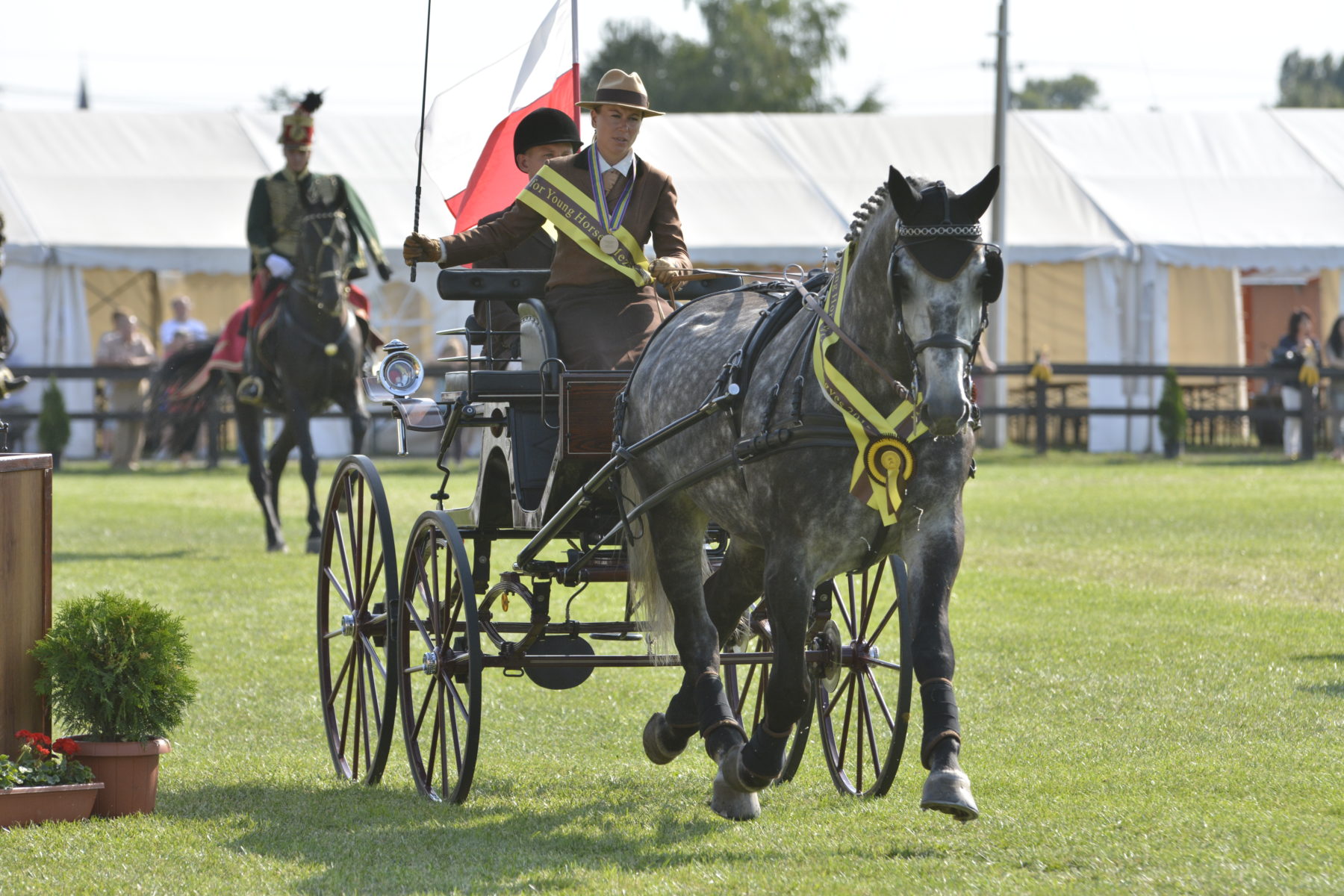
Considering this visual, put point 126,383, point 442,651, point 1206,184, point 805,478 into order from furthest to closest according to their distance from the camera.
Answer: point 1206,184 → point 126,383 → point 442,651 → point 805,478

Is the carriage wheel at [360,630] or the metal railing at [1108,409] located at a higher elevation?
the metal railing at [1108,409]

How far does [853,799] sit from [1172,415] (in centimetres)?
1881

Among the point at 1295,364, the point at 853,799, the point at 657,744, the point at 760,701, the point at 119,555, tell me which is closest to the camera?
the point at 853,799

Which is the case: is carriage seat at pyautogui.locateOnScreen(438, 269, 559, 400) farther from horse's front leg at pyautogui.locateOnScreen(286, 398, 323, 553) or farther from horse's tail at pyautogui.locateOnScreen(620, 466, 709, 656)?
horse's front leg at pyautogui.locateOnScreen(286, 398, 323, 553)

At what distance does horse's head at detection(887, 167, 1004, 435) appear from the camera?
4.64m

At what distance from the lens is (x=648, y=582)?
622 cm

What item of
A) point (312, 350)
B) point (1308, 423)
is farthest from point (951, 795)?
point (1308, 423)

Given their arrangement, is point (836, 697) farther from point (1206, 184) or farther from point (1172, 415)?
point (1206, 184)

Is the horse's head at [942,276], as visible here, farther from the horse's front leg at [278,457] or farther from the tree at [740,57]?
the tree at [740,57]

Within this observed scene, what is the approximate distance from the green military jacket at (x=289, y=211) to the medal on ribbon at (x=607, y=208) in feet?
24.7

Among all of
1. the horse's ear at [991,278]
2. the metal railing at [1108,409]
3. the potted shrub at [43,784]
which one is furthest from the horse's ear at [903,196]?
the metal railing at [1108,409]

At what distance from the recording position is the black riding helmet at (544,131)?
7707 mm

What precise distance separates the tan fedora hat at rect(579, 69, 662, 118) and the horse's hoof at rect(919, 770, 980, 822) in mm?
2775

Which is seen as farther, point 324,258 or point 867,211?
point 324,258
